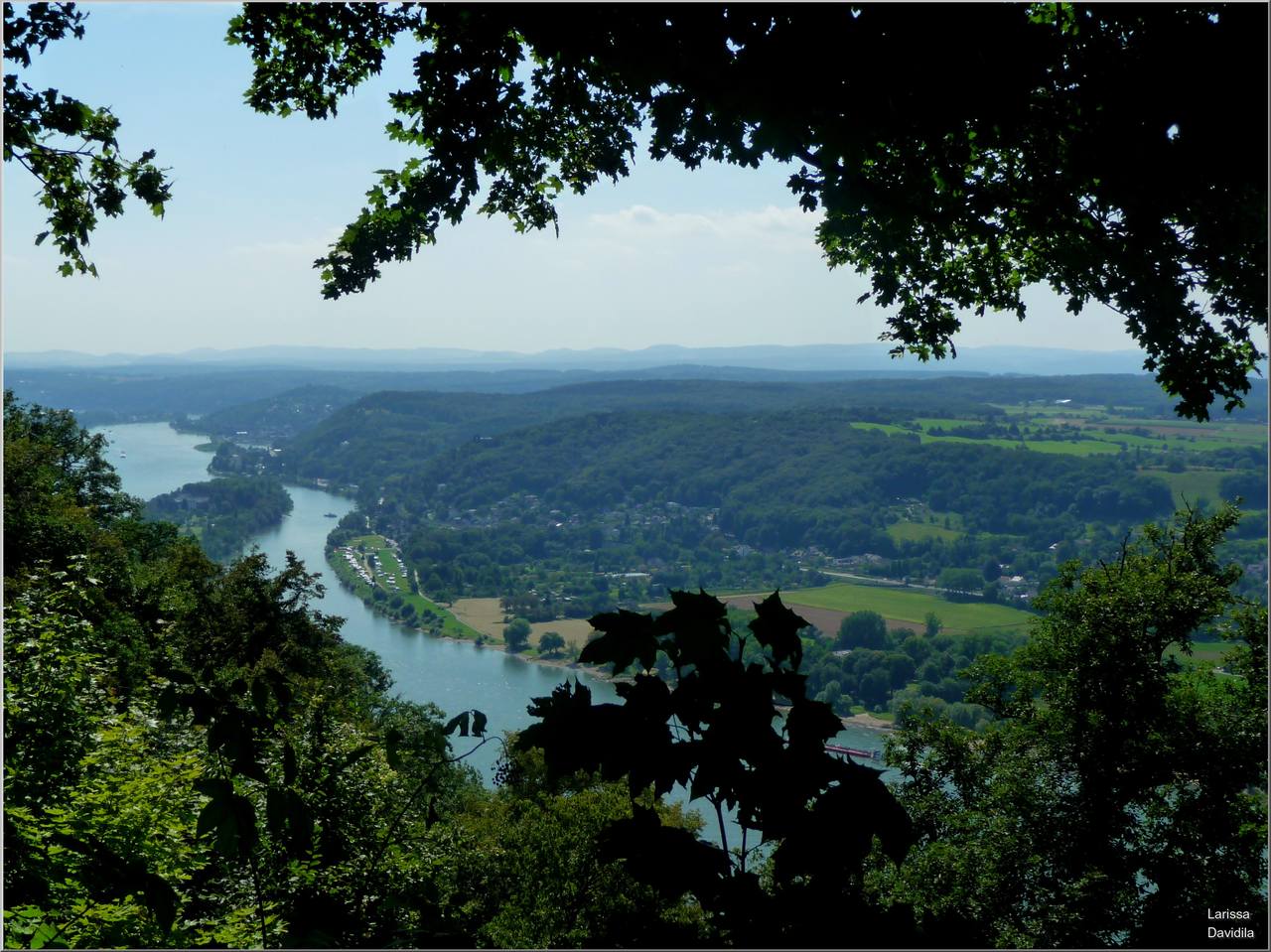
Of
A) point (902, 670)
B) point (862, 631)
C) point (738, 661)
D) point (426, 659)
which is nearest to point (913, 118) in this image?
point (738, 661)

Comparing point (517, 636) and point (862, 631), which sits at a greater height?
point (862, 631)

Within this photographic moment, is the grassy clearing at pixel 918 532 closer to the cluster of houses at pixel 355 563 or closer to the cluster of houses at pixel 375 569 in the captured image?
the cluster of houses at pixel 375 569

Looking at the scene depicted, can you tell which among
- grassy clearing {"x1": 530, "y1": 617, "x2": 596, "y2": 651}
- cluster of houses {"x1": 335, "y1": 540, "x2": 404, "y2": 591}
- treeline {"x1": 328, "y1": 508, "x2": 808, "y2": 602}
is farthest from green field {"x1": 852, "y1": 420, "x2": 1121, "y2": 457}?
cluster of houses {"x1": 335, "y1": 540, "x2": 404, "y2": 591}

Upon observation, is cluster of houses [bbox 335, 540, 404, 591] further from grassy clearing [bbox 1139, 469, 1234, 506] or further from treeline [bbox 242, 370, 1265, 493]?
grassy clearing [bbox 1139, 469, 1234, 506]

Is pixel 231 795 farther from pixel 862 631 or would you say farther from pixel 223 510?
pixel 223 510

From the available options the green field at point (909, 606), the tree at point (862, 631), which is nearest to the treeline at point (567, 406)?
the green field at point (909, 606)

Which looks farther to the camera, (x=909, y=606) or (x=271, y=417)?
(x=271, y=417)

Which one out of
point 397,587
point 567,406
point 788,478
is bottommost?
point 397,587
